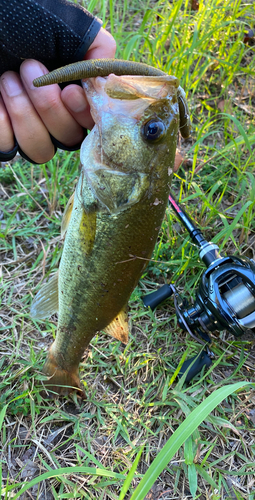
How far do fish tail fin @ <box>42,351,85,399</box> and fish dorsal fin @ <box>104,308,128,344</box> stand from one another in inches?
17.2

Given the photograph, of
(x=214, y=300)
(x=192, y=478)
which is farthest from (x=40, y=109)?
(x=192, y=478)

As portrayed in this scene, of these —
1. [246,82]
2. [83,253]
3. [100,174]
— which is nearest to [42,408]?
[83,253]

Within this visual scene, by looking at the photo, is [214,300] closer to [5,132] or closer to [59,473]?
[59,473]

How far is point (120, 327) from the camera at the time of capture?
193cm

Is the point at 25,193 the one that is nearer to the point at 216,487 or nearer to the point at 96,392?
the point at 96,392

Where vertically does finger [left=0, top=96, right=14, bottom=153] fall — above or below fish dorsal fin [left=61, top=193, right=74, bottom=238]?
above

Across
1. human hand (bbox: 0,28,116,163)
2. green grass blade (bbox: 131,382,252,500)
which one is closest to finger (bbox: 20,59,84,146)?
human hand (bbox: 0,28,116,163)

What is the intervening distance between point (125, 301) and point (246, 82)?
3.35 m

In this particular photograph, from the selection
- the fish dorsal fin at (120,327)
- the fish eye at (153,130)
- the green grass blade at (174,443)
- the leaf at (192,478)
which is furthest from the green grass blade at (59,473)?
the fish eye at (153,130)

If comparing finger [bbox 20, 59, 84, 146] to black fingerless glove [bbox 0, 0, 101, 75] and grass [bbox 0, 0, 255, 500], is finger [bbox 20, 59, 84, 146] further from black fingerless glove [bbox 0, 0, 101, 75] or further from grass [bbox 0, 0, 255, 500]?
grass [bbox 0, 0, 255, 500]

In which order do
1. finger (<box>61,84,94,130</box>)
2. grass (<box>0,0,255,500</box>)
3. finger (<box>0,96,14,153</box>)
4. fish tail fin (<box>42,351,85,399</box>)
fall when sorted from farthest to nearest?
fish tail fin (<box>42,351,85,399</box>)
grass (<box>0,0,255,500</box>)
finger (<box>0,96,14,153</box>)
finger (<box>61,84,94,130</box>)

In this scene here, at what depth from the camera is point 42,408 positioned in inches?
88.0

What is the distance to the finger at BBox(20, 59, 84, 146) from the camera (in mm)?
1624

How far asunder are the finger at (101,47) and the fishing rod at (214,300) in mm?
1289
